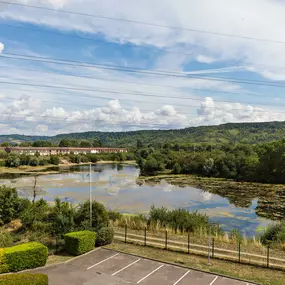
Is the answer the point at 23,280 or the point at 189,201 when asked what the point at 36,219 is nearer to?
the point at 23,280

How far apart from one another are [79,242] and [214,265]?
778 cm

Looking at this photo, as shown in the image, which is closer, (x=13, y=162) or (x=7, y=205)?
(x=7, y=205)

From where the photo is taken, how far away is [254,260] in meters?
17.5

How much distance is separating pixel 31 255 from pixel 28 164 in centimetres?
9272

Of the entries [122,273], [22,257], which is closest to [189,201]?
[122,273]

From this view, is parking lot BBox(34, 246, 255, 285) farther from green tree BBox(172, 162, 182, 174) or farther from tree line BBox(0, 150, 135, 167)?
tree line BBox(0, 150, 135, 167)

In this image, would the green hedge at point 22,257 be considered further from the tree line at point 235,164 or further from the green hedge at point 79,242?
the tree line at point 235,164

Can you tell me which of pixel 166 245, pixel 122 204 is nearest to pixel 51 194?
pixel 122 204

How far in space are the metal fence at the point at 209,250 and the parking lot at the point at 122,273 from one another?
92.9 inches

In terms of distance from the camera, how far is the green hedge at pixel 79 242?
59.3 feet

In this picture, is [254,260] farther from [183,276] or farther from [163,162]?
[163,162]

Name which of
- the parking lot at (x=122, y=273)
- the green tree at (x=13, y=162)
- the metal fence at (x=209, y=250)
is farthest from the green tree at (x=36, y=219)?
the green tree at (x=13, y=162)

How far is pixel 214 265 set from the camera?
1681 cm

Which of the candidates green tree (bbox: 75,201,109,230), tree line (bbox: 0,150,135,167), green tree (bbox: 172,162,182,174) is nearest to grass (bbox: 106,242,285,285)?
green tree (bbox: 75,201,109,230)
